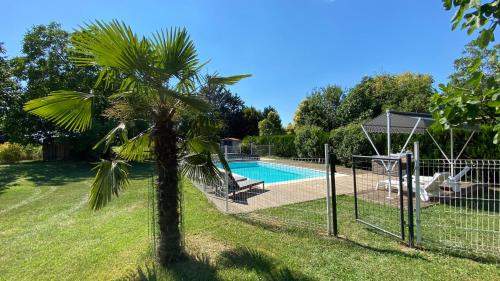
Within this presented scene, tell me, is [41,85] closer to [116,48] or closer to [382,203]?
[116,48]

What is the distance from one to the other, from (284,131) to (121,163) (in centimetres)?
3553

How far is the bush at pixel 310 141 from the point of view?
1898 cm

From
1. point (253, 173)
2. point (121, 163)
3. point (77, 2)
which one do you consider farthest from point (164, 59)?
point (253, 173)

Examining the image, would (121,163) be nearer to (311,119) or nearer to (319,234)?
(319,234)

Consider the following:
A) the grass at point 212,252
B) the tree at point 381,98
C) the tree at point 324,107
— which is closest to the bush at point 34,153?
the grass at point 212,252

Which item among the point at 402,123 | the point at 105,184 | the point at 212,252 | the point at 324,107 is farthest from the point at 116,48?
the point at 324,107

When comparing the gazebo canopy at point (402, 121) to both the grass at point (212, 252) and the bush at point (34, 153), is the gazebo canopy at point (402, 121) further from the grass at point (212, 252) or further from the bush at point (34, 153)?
the bush at point (34, 153)

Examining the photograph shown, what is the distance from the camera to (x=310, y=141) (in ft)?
64.2

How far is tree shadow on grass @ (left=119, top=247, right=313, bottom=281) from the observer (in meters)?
3.79

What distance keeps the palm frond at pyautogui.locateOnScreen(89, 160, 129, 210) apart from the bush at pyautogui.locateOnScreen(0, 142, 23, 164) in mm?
24186

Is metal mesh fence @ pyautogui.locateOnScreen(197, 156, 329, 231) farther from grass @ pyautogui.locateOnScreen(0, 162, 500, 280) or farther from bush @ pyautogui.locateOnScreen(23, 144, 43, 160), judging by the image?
bush @ pyautogui.locateOnScreen(23, 144, 43, 160)

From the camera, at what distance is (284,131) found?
128 ft

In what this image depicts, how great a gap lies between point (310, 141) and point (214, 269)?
16.3 m

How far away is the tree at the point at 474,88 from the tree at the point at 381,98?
2317 centimetres
